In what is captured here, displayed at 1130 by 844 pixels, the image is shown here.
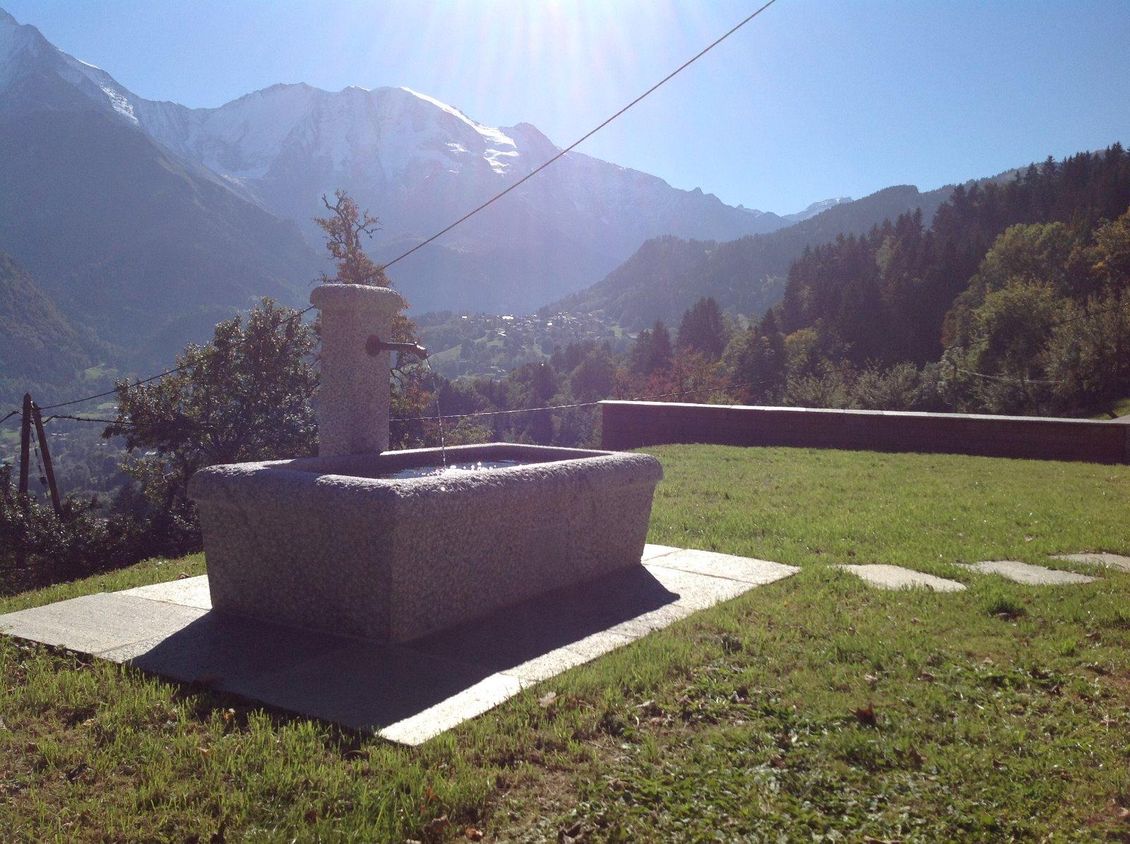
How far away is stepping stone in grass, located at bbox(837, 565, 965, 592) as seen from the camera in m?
4.89

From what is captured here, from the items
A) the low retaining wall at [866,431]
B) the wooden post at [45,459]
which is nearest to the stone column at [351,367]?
the wooden post at [45,459]

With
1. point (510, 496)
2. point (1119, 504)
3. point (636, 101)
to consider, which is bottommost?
point (1119, 504)

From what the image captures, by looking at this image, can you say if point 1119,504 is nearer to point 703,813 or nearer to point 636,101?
point 636,101

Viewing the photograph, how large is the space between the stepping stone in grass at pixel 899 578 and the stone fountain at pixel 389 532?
148 centimetres

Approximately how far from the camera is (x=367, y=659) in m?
3.56

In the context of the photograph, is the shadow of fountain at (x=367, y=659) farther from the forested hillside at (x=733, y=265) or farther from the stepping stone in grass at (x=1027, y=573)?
the forested hillside at (x=733, y=265)

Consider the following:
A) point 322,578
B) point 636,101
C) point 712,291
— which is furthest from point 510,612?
point 712,291

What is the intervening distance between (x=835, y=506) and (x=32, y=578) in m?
9.47

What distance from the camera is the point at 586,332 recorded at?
160 m

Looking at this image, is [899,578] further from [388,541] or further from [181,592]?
[181,592]

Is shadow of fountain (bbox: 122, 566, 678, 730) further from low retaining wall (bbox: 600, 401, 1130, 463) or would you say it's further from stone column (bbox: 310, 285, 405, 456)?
low retaining wall (bbox: 600, 401, 1130, 463)

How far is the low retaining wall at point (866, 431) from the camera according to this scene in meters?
11.2

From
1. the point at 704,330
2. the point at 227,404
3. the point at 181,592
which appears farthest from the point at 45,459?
the point at 704,330

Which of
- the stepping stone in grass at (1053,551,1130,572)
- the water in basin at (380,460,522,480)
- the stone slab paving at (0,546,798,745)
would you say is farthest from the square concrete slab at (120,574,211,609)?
the stepping stone in grass at (1053,551,1130,572)
